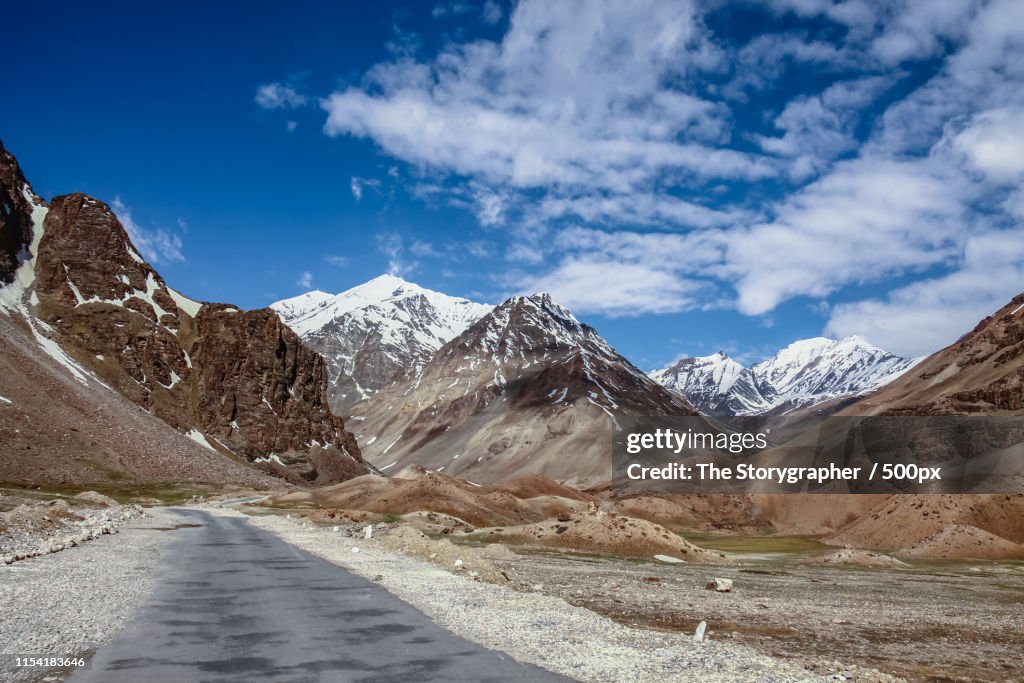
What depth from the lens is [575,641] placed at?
17656 millimetres

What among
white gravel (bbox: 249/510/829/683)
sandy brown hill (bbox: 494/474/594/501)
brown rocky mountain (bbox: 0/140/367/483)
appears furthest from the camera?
brown rocky mountain (bbox: 0/140/367/483)

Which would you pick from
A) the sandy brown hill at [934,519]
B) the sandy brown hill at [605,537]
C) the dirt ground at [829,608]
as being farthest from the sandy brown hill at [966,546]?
the sandy brown hill at [605,537]

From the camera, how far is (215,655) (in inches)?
584

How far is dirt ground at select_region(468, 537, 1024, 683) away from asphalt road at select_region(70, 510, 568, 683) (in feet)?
28.7

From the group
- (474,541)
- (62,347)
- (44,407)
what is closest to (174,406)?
(62,347)

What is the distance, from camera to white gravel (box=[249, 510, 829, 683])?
15.1 m

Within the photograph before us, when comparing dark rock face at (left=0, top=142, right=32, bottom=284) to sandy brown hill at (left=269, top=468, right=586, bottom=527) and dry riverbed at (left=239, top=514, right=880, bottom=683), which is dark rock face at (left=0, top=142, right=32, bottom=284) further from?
dry riverbed at (left=239, top=514, right=880, bottom=683)

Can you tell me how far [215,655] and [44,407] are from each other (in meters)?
142

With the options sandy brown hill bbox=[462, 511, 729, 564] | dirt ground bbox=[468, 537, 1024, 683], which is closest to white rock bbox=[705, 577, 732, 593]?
dirt ground bbox=[468, 537, 1024, 683]

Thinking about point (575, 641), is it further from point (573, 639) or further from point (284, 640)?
point (284, 640)

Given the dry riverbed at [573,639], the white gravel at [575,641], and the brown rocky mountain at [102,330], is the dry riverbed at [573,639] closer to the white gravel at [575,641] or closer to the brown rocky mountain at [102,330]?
the white gravel at [575,641]

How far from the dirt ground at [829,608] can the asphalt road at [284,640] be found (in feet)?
28.7

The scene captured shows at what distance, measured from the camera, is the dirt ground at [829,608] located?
21484 millimetres

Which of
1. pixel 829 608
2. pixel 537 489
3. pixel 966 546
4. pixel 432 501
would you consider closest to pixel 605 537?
pixel 829 608
